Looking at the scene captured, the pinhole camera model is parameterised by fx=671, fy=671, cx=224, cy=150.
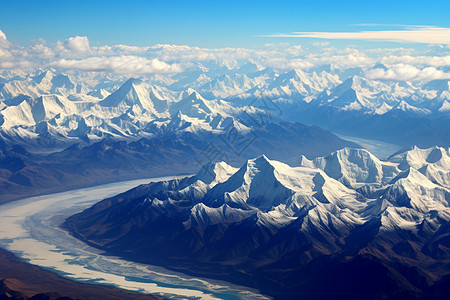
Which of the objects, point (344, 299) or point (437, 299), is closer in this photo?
point (437, 299)

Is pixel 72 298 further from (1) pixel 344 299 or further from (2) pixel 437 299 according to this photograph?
(2) pixel 437 299

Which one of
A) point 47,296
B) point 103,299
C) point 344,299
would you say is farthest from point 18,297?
point 344,299

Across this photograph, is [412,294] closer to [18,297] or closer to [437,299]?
[437,299]

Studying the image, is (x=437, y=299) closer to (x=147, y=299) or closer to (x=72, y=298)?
(x=147, y=299)

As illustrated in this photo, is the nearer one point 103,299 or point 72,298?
point 72,298

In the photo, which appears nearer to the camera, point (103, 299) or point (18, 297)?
point (18, 297)

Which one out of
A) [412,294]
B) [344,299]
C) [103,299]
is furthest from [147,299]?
[412,294]

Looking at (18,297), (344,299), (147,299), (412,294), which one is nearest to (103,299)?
(147,299)
